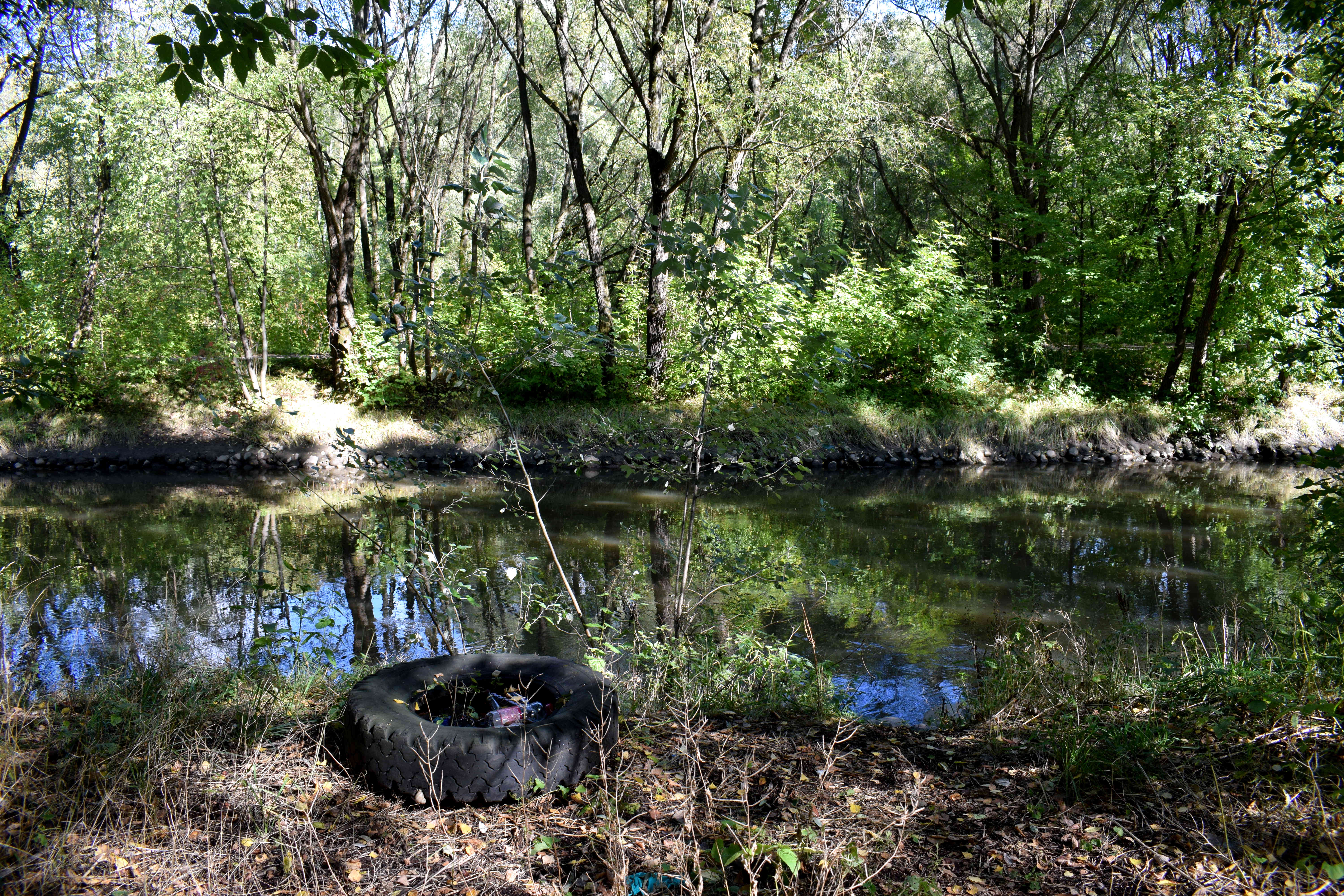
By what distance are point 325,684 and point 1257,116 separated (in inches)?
673

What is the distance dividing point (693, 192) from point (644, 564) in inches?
659

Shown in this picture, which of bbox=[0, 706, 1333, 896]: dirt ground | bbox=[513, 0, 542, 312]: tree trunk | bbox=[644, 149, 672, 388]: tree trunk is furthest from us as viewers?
bbox=[513, 0, 542, 312]: tree trunk

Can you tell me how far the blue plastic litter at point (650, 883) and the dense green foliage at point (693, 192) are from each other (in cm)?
775

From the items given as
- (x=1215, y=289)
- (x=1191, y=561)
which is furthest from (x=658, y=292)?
(x=1215, y=289)

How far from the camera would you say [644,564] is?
28.5ft

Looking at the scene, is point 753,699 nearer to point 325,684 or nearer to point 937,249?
point 325,684

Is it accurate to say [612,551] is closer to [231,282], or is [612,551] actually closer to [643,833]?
[643,833]

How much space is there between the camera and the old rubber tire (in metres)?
2.99

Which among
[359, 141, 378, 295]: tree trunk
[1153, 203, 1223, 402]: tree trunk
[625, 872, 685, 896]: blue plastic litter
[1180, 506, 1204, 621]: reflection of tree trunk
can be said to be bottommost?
[1180, 506, 1204, 621]: reflection of tree trunk

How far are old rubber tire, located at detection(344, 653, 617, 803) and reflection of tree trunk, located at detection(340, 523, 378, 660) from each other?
2.12 meters

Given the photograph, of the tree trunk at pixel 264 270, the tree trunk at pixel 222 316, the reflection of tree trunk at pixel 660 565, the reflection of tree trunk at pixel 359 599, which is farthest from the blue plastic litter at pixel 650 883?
the tree trunk at pixel 222 316

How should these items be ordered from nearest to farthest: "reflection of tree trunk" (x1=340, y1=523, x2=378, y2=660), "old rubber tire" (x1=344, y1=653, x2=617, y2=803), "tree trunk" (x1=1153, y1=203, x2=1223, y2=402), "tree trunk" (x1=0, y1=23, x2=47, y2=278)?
"old rubber tire" (x1=344, y1=653, x2=617, y2=803)
"reflection of tree trunk" (x1=340, y1=523, x2=378, y2=660)
"tree trunk" (x1=0, y1=23, x2=47, y2=278)
"tree trunk" (x1=1153, y1=203, x2=1223, y2=402)

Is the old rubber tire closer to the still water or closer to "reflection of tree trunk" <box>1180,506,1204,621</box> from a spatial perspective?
the still water

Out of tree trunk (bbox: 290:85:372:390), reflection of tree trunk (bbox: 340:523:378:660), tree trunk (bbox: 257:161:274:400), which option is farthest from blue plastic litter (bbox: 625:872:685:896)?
tree trunk (bbox: 290:85:372:390)
